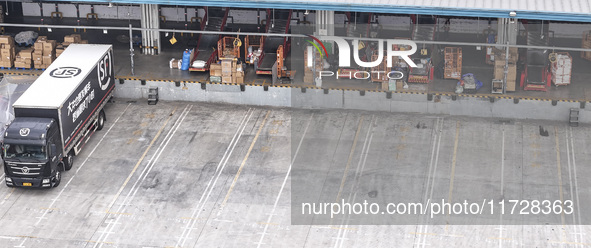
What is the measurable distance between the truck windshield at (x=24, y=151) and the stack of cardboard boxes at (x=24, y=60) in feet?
41.5

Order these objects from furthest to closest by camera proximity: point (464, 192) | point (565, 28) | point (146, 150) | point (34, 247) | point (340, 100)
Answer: point (565, 28), point (340, 100), point (146, 150), point (464, 192), point (34, 247)

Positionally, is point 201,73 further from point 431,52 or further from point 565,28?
point 565,28

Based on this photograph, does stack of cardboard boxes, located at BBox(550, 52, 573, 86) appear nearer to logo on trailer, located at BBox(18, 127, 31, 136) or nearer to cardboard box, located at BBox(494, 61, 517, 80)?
cardboard box, located at BBox(494, 61, 517, 80)

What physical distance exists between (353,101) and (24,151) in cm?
1611

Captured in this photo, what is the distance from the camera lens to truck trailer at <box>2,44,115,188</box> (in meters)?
39.1

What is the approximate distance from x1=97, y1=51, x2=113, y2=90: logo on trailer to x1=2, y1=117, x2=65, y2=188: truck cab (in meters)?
Result: 5.85

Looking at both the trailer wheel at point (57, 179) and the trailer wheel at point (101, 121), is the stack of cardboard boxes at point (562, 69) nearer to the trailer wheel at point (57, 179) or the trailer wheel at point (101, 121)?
the trailer wheel at point (101, 121)

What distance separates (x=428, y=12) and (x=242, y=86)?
9791mm

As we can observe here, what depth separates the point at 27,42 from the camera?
53281 mm

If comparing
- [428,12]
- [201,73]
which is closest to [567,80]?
[428,12]

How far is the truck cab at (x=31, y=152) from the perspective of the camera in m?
38.9

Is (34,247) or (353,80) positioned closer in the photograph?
(34,247)

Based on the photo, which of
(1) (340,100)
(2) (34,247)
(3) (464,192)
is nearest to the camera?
(2) (34,247)

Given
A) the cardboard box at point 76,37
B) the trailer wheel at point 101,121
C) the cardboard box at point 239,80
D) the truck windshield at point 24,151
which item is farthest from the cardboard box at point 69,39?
the truck windshield at point 24,151
